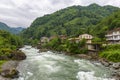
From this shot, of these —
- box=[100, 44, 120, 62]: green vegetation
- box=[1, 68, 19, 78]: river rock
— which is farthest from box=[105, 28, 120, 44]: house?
box=[1, 68, 19, 78]: river rock

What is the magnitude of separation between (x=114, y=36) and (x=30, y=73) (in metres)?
54.3

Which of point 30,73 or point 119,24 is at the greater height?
point 119,24

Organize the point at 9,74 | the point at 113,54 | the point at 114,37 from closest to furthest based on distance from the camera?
the point at 9,74 → the point at 113,54 → the point at 114,37

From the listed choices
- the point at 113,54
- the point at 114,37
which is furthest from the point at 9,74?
the point at 114,37

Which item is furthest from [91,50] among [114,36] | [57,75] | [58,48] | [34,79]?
[34,79]

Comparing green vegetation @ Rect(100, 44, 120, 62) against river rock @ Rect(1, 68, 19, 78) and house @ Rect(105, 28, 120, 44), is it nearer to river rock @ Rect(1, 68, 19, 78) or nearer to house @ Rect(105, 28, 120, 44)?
house @ Rect(105, 28, 120, 44)

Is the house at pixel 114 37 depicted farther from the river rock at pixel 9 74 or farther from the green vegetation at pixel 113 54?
the river rock at pixel 9 74

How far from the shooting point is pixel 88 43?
82.3 metres

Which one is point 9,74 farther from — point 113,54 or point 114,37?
point 114,37

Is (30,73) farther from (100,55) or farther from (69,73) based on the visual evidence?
(100,55)

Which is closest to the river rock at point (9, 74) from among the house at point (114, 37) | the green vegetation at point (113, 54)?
the green vegetation at point (113, 54)

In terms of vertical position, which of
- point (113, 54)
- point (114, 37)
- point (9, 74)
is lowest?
point (9, 74)

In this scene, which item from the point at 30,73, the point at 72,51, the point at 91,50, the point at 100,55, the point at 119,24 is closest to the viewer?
the point at 30,73

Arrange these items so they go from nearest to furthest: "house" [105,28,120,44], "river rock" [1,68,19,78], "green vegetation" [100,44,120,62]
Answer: "river rock" [1,68,19,78], "green vegetation" [100,44,120,62], "house" [105,28,120,44]
